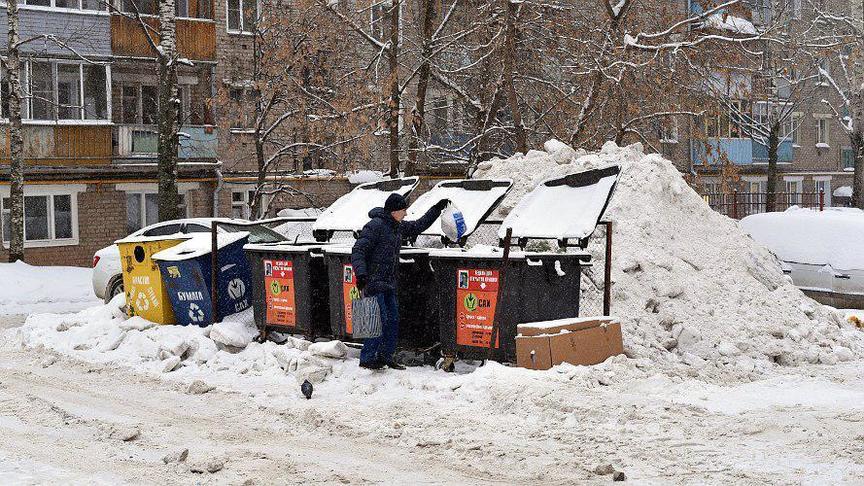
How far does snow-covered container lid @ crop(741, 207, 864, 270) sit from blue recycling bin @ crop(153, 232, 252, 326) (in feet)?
27.0

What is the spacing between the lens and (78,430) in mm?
8469

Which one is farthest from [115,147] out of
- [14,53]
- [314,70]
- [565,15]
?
[565,15]

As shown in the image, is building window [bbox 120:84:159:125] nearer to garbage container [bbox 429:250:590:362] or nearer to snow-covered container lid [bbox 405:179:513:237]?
snow-covered container lid [bbox 405:179:513:237]

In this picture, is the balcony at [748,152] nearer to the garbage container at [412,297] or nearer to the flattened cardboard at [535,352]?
the garbage container at [412,297]

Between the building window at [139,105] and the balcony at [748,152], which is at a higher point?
the building window at [139,105]

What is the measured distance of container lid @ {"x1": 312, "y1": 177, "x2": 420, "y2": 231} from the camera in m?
12.7

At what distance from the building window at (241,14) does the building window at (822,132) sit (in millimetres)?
29820

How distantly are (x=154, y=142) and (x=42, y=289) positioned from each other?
879cm

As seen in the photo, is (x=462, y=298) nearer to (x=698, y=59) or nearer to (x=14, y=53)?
(x=698, y=59)

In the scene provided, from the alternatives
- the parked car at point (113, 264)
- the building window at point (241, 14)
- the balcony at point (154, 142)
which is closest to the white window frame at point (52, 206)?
the balcony at point (154, 142)

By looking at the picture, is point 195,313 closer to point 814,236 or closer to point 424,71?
point 424,71

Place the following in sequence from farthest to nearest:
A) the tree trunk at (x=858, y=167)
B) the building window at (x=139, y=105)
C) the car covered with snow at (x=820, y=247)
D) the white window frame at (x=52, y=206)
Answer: the building window at (x=139, y=105) < the white window frame at (x=52, y=206) < the tree trunk at (x=858, y=167) < the car covered with snow at (x=820, y=247)

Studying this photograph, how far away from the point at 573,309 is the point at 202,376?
3.69 meters

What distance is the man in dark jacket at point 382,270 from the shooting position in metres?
10.1
